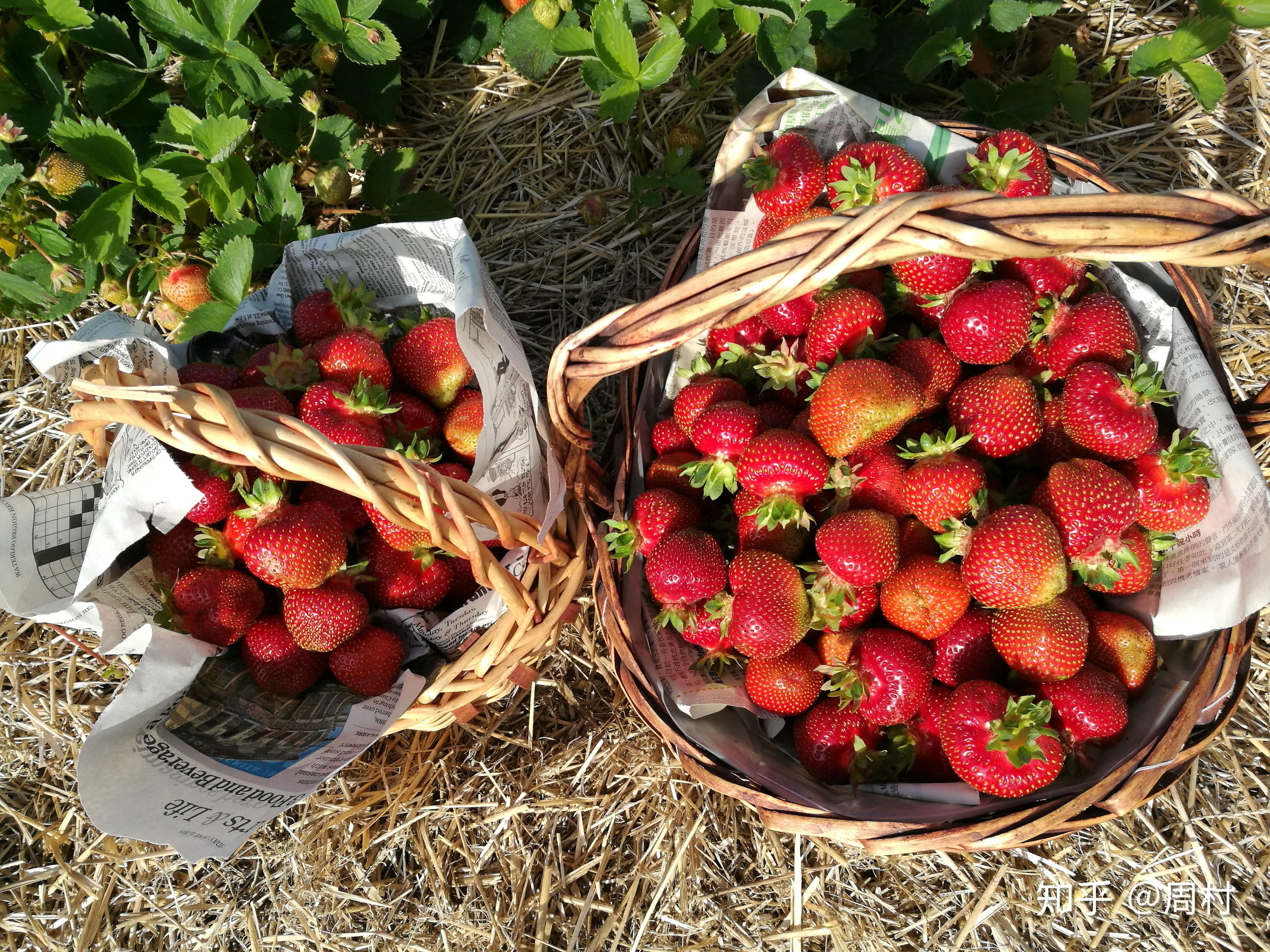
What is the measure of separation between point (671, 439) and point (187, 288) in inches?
42.9

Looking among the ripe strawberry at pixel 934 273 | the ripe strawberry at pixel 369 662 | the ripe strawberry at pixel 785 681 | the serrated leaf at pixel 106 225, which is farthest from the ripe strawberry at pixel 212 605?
the ripe strawberry at pixel 934 273

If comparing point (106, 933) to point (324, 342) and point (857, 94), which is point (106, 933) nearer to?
point (324, 342)

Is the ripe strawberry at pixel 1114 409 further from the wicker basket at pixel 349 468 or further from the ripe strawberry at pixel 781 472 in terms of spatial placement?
the wicker basket at pixel 349 468

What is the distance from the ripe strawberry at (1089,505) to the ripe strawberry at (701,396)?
0.48m

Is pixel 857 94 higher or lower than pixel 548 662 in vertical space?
higher

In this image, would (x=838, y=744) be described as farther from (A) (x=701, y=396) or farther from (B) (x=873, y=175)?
(B) (x=873, y=175)

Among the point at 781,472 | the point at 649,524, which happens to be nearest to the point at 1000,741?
the point at 781,472

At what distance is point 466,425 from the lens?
1421 millimetres

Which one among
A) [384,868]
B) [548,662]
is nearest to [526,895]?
[384,868]

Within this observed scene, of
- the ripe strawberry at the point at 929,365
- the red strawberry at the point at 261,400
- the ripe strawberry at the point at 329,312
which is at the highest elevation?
the ripe strawberry at the point at 329,312

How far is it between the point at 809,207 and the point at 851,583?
2.05 feet

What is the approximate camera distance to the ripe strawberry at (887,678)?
1.21 m

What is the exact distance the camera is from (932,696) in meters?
1.25

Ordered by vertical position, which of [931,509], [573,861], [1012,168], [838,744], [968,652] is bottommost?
[573,861]
